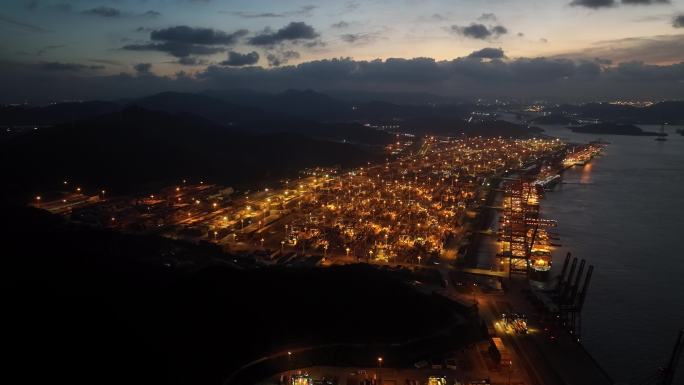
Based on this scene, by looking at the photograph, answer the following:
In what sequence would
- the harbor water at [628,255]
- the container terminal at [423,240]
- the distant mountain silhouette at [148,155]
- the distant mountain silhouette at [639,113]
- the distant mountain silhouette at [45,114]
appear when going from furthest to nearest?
the distant mountain silhouette at [639,113] → the distant mountain silhouette at [45,114] → the distant mountain silhouette at [148,155] → the harbor water at [628,255] → the container terminal at [423,240]

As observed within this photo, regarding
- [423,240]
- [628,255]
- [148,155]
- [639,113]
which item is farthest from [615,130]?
[148,155]

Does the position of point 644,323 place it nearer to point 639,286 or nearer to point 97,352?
point 639,286

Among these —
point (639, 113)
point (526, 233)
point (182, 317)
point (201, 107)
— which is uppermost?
point (201, 107)

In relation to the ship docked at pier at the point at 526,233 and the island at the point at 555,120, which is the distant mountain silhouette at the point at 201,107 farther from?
the ship docked at pier at the point at 526,233

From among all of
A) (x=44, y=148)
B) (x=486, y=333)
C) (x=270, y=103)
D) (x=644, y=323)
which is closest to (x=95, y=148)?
(x=44, y=148)

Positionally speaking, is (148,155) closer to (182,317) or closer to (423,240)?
(423,240)

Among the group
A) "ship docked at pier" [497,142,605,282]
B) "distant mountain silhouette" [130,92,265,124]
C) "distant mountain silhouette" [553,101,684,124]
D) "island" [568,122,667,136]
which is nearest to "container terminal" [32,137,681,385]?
"ship docked at pier" [497,142,605,282]

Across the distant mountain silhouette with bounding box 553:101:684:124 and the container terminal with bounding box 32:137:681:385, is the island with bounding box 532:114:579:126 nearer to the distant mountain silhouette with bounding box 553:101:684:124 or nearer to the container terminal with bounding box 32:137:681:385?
the distant mountain silhouette with bounding box 553:101:684:124

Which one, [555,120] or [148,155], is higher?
[148,155]

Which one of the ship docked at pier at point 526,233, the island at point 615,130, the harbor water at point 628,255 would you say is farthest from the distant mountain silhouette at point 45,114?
the island at point 615,130
